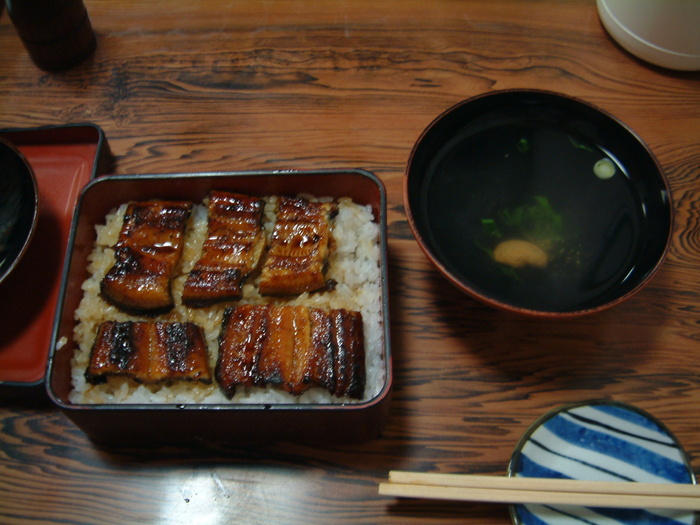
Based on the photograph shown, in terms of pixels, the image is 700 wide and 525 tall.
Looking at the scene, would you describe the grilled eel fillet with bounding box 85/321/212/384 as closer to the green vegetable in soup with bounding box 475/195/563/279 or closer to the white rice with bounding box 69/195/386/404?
the white rice with bounding box 69/195/386/404

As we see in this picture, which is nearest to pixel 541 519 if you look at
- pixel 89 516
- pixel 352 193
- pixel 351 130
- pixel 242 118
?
pixel 352 193

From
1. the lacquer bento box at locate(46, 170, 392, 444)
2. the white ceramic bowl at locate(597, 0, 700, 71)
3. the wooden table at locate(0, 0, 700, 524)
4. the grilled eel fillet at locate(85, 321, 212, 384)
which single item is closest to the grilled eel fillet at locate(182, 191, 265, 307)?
the lacquer bento box at locate(46, 170, 392, 444)

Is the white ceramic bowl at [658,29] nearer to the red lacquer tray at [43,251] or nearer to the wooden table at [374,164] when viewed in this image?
the wooden table at [374,164]

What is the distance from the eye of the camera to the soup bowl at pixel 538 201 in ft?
5.38

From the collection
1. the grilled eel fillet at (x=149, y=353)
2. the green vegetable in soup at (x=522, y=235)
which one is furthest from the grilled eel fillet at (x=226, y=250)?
the green vegetable in soup at (x=522, y=235)

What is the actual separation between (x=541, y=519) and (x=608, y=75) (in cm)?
166

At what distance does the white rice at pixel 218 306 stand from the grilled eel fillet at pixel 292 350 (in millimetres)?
50

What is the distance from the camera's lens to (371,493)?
156 cm

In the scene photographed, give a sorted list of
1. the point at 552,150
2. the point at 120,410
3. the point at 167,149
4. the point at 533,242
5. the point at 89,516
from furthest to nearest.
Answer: the point at 167,149 → the point at 552,150 → the point at 533,242 → the point at 89,516 → the point at 120,410

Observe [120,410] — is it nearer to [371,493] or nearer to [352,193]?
Answer: [371,493]

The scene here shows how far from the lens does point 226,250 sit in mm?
1690

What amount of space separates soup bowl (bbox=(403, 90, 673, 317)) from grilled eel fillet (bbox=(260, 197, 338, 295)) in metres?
0.26

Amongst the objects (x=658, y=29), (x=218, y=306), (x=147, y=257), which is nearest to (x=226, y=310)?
(x=218, y=306)

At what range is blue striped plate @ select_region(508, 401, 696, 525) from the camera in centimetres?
144
